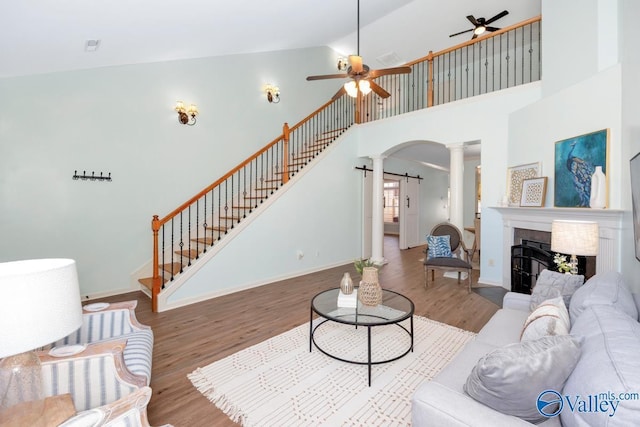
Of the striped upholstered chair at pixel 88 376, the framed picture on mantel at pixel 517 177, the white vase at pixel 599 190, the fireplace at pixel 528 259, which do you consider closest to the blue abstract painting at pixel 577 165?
the white vase at pixel 599 190

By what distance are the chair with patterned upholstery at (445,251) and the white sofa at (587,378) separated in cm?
271

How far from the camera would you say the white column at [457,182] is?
5.10 meters

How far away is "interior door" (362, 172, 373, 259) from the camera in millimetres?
6828

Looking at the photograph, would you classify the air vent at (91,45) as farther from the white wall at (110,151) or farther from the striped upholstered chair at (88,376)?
the striped upholstered chair at (88,376)

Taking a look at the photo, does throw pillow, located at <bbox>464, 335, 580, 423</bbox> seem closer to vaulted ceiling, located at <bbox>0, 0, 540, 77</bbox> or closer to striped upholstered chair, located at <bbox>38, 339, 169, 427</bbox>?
striped upholstered chair, located at <bbox>38, 339, 169, 427</bbox>

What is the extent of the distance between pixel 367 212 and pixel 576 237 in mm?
4615

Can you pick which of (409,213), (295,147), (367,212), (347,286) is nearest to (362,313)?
(347,286)

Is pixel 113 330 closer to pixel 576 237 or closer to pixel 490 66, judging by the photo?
pixel 576 237

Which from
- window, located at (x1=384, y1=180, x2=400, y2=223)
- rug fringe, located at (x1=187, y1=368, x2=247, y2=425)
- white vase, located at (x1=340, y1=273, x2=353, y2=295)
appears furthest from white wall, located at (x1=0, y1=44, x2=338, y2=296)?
window, located at (x1=384, y1=180, x2=400, y2=223)

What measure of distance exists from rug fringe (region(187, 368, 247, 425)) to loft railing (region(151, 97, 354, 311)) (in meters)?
1.74

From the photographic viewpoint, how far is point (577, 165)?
3277 mm

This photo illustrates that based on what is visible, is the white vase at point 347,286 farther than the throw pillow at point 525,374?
Yes

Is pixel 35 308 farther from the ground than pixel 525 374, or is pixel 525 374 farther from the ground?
pixel 35 308

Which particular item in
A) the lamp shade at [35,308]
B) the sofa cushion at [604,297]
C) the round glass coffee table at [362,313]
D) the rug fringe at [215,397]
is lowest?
the rug fringe at [215,397]
